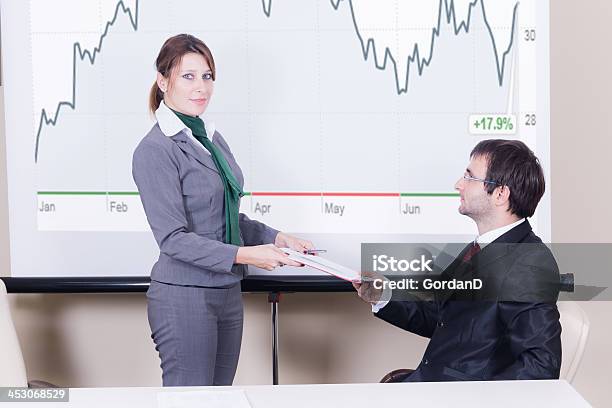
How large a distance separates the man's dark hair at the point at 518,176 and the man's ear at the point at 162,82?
3.39 ft

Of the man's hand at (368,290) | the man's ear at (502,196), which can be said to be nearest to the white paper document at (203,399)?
the man's hand at (368,290)

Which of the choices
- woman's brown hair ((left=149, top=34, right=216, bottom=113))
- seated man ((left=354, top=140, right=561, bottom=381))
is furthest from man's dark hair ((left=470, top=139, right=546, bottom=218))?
woman's brown hair ((left=149, top=34, right=216, bottom=113))

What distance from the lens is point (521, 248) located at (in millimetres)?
2256

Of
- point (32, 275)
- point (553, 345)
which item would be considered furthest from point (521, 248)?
point (32, 275)

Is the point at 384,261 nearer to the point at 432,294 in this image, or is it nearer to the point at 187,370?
the point at 432,294

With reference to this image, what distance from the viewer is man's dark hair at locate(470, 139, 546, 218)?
7.81 feet

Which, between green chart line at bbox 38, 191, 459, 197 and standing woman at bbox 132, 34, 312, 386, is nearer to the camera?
standing woman at bbox 132, 34, 312, 386

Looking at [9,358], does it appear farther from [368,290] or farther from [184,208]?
[368,290]

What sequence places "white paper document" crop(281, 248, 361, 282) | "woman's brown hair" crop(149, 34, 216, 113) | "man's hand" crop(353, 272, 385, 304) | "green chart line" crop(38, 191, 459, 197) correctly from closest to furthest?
"white paper document" crop(281, 248, 361, 282) → "man's hand" crop(353, 272, 385, 304) → "woman's brown hair" crop(149, 34, 216, 113) → "green chart line" crop(38, 191, 459, 197)

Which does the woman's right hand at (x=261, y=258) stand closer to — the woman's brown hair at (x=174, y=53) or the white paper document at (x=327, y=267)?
the white paper document at (x=327, y=267)

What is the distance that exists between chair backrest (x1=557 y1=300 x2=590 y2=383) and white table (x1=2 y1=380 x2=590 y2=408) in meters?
0.55

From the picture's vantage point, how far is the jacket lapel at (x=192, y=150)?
267 cm

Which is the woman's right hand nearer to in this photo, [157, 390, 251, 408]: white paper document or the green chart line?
the green chart line

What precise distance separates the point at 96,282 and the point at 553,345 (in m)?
1.59
